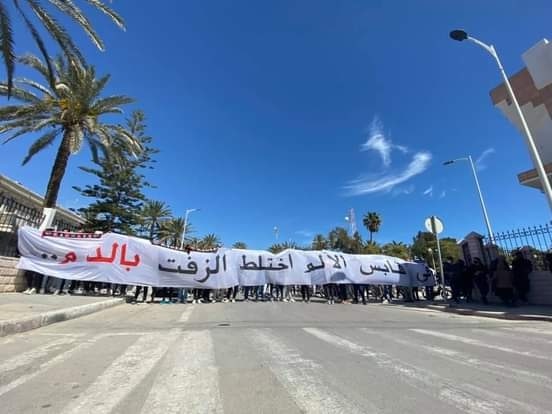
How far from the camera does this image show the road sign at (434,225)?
1359cm

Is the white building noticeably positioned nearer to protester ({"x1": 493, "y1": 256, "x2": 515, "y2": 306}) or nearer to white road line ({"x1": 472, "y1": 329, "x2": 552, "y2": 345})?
protester ({"x1": 493, "y1": 256, "x2": 515, "y2": 306})

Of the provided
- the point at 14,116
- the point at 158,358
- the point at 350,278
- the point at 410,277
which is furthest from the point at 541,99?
the point at 14,116

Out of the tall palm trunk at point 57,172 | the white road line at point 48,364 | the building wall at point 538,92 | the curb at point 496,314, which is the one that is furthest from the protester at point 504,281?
the tall palm trunk at point 57,172

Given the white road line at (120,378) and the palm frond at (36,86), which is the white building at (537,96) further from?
the palm frond at (36,86)

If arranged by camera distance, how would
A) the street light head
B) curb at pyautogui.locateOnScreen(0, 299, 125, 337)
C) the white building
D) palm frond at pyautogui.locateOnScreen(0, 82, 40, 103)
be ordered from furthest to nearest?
1. palm frond at pyautogui.locateOnScreen(0, 82, 40, 103)
2. the white building
3. the street light head
4. curb at pyautogui.locateOnScreen(0, 299, 125, 337)

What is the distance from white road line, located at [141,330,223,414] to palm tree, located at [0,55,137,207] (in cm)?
1644

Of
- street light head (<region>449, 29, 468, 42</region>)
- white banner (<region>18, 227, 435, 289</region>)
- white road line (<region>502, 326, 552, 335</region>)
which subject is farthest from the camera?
white banner (<region>18, 227, 435, 289</region>)

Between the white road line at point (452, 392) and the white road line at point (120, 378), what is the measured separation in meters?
2.87

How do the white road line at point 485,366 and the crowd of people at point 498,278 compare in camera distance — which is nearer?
the white road line at point 485,366

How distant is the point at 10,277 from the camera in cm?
1227

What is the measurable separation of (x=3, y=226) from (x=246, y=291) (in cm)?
1071

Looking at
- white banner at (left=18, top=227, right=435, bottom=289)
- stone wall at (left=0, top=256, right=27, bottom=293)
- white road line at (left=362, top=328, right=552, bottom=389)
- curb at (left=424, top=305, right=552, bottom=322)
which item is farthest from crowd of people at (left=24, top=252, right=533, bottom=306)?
white road line at (left=362, top=328, right=552, bottom=389)

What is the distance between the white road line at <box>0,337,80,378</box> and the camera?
3885mm

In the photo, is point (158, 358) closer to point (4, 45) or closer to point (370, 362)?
point (370, 362)
